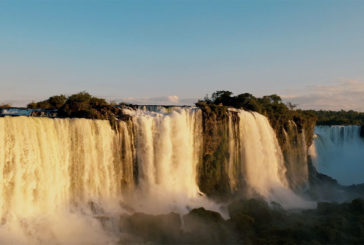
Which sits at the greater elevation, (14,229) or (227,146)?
(227,146)

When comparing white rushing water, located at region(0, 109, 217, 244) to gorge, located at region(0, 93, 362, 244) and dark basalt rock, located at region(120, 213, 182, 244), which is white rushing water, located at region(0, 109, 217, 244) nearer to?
gorge, located at region(0, 93, 362, 244)

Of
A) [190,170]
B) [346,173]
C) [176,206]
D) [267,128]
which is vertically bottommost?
[346,173]

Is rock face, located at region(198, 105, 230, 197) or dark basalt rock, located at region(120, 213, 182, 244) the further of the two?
rock face, located at region(198, 105, 230, 197)

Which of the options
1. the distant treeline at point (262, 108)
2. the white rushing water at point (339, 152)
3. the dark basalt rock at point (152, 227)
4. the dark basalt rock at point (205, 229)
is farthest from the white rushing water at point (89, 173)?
the white rushing water at point (339, 152)

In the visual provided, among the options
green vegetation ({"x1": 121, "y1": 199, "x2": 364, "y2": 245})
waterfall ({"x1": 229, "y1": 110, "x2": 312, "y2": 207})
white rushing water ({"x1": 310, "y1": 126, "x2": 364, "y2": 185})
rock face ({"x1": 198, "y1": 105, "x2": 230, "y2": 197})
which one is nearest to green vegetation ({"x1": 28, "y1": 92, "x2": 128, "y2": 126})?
green vegetation ({"x1": 121, "y1": 199, "x2": 364, "y2": 245})

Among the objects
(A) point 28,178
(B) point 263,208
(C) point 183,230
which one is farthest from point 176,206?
(A) point 28,178

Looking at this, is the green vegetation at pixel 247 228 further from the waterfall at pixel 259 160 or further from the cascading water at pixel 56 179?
the waterfall at pixel 259 160

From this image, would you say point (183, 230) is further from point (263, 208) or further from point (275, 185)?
point (275, 185)
